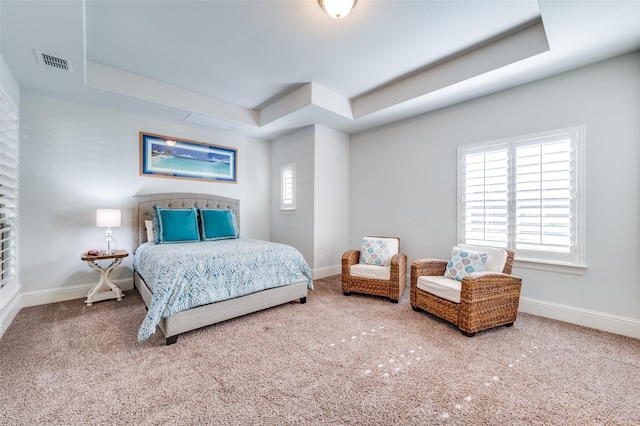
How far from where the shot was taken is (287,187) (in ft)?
17.2

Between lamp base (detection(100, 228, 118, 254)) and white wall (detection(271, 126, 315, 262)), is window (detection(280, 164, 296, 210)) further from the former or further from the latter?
lamp base (detection(100, 228, 118, 254))

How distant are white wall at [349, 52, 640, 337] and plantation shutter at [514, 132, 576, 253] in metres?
0.14

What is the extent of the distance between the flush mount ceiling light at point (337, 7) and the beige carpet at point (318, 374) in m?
2.90

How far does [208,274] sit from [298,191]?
8.61ft

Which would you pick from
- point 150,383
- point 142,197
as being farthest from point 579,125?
point 142,197

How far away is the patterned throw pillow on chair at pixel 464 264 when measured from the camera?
287 cm

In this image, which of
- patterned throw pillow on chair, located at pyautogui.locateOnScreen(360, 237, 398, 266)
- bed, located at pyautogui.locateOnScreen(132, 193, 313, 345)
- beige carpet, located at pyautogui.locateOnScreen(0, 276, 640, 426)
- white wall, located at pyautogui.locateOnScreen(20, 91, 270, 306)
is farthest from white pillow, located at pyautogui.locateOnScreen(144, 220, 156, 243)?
patterned throw pillow on chair, located at pyautogui.locateOnScreen(360, 237, 398, 266)

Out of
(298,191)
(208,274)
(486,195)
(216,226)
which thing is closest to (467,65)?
(486,195)

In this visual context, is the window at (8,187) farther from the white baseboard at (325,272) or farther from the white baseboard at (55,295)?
the white baseboard at (325,272)

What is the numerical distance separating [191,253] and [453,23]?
136 inches

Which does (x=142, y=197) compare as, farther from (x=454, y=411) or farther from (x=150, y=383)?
(x=454, y=411)

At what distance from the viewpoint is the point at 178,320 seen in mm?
2377

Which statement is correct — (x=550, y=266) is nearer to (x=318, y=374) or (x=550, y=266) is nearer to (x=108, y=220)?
(x=318, y=374)

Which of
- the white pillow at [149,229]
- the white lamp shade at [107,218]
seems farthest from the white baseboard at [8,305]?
the white pillow at [149,229]
